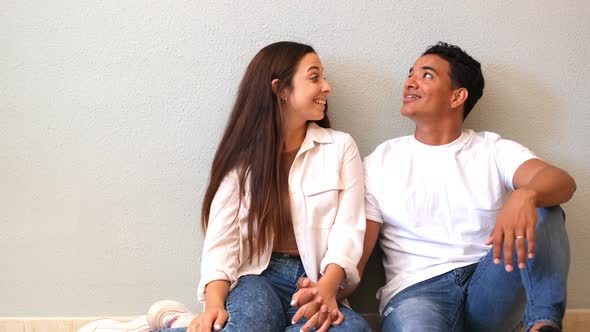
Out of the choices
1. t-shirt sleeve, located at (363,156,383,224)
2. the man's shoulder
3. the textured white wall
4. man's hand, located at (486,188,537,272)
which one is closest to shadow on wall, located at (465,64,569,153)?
the textured white wall

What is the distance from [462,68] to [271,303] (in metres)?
0.90

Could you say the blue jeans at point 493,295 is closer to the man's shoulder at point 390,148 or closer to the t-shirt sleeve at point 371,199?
the t-shirt sleeve at point 371,199

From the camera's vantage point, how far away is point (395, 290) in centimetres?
168

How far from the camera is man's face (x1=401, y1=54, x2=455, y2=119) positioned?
1.73 meters

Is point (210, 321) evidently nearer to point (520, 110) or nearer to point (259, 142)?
point (259, 142)

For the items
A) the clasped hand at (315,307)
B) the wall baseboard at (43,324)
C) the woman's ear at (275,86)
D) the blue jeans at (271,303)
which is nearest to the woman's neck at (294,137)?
the woman's ear at (275,86)

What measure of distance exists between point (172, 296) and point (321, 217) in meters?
0.63

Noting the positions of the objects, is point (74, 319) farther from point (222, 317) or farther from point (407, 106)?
point (407, 106)

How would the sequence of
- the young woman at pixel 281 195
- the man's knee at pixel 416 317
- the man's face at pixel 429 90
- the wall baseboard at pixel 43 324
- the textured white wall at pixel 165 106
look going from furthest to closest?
1. the wall baseboard at pixel 43 324
2. the textured white wall at pixel 165 106
3. the man's face at pixel 429 90
4. the young woman at pixel 281 195
5. the man's knee at pixel 416 317

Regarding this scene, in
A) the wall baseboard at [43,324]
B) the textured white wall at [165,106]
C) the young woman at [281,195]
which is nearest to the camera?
the young woman at [281,195]

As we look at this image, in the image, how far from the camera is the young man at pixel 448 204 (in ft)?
4.89

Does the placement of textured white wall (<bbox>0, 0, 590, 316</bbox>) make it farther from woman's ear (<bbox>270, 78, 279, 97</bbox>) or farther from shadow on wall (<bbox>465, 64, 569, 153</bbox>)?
woman's ear (<bbox>270, 78, 279, 97</bbox>)

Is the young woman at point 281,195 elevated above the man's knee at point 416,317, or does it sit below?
above

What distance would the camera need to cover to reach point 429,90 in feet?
5.67
